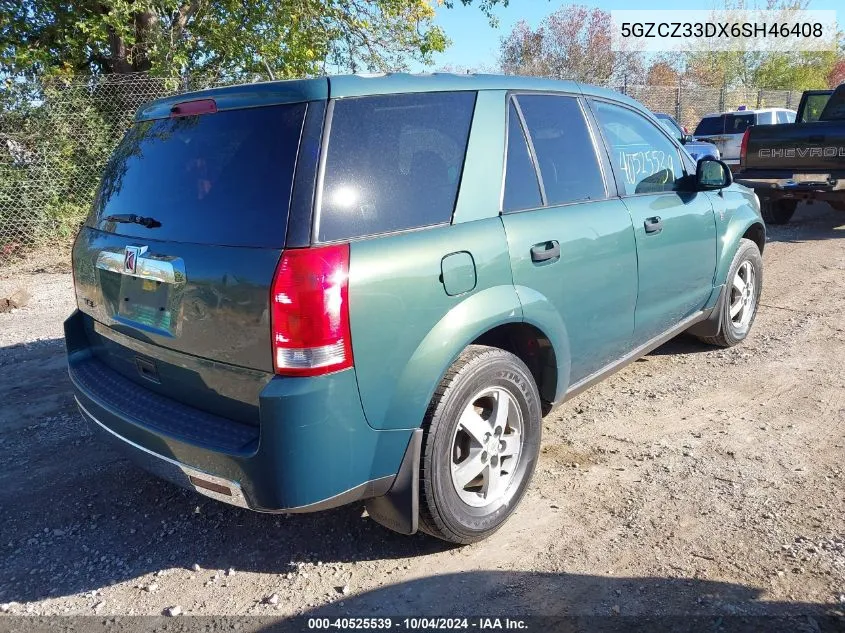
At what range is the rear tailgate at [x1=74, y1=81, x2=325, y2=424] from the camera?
2.30 m

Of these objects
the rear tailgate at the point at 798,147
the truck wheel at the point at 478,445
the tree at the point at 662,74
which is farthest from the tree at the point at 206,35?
the tree at the point at 662,74

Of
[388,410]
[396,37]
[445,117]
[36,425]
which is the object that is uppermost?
[396,37]

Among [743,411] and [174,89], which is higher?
[174,89]

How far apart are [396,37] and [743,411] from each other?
975 cm

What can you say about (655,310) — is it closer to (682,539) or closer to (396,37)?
(682,539)

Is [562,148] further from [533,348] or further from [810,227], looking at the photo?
[810,227]

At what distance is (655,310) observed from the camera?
12.9 feet

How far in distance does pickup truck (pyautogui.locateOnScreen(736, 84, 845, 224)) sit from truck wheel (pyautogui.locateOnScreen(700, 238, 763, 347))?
4.76 meters

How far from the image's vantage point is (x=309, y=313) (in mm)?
2199

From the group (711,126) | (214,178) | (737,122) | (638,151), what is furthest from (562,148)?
(711,126)

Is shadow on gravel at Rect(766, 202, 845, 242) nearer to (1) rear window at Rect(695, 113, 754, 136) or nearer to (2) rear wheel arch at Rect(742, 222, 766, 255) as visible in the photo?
(1) rear window at Rect(695, 113, 754, 136)

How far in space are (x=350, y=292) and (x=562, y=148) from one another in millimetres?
1690

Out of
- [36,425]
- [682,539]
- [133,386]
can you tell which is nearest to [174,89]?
[36,425]

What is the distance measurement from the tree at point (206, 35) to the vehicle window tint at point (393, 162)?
656 centimetres
